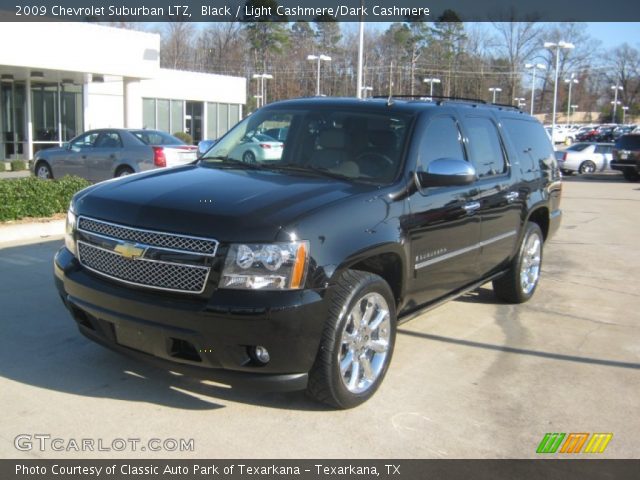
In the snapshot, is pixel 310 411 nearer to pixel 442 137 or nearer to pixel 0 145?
pixel 442 137

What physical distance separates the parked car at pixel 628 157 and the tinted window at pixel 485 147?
70.8 feet

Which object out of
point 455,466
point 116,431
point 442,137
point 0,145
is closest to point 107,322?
point 116,431

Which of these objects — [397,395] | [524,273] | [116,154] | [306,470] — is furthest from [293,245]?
[116,154]

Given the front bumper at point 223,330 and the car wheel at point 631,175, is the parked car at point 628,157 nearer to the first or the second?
the car wheel at point 631,175

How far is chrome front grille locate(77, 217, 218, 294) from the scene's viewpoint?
3.61 metres

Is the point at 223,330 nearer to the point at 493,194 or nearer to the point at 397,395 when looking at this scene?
the point at 397,395

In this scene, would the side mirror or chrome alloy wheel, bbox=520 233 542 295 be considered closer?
the side mirror

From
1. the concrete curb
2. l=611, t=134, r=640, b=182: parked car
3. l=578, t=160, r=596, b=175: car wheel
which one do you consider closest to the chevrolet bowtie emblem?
the concrete curb

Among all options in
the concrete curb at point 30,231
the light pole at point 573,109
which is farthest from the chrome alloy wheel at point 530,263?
the light pole at point 573,109

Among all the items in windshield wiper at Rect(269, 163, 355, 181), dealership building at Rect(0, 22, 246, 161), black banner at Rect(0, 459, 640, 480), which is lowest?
black banner at Rect(0, 459, 640, 480)

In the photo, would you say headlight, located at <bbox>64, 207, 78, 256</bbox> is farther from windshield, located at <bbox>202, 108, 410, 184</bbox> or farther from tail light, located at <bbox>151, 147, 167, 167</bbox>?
tail light, located at <bbox>151, 147, 167, 167</bbox>

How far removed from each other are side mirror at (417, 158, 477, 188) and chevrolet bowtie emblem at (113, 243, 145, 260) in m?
2.02

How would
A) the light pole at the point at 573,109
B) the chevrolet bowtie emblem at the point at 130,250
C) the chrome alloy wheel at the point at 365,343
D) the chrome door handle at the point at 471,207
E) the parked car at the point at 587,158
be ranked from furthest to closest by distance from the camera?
the light pole at the point at 573,109 → the parked car at the point at 587,158 → the chrome door handle at the point at 471,207 → the chrome alloy wheel at the point at 365,343 → the chevrolet bowtie emblem at the point at 130,250

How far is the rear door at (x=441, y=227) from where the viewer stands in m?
4.63
